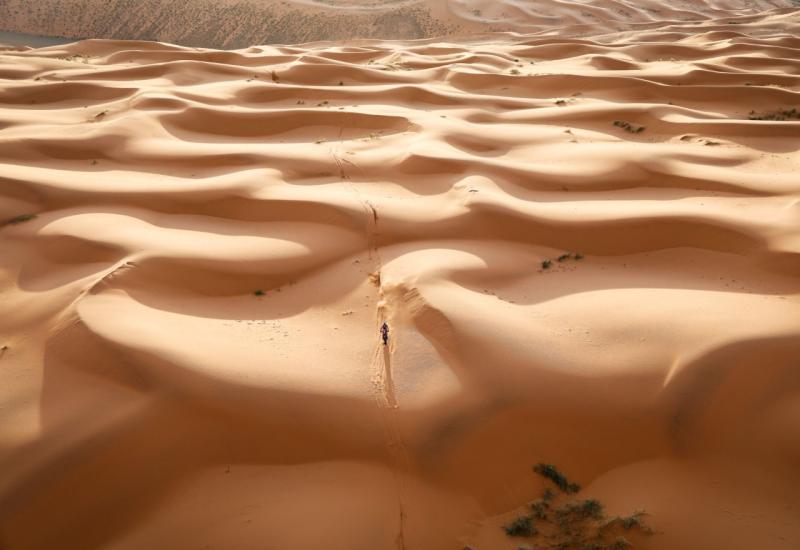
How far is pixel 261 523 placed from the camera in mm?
1165

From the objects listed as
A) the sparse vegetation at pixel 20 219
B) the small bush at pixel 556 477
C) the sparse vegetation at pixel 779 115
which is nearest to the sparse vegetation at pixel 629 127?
the sparse vegetation at pixel 779 115

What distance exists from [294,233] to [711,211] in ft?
5.49

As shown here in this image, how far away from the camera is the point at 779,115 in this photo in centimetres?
349

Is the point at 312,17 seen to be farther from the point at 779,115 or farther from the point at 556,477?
the point at 556,477

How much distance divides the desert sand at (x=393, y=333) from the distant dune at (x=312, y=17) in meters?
8.70

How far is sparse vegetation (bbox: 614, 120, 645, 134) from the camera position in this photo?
3.30m

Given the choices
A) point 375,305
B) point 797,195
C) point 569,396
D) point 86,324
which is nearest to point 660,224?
point 797,195

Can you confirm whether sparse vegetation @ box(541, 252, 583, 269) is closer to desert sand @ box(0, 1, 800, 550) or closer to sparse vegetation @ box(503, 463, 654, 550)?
desert sand @ box(0, 1, 800, 550)

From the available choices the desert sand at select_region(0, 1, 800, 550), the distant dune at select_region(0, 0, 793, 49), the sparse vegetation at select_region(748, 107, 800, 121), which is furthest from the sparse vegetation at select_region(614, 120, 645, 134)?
the distant dune at select_region(0, 0, 793, 49)

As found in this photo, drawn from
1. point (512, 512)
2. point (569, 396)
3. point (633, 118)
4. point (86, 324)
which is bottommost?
point (512, 512)

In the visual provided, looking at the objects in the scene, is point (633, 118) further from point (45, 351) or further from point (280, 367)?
point (45, 351)

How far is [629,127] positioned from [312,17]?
10.2m

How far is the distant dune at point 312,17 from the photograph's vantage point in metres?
10.8

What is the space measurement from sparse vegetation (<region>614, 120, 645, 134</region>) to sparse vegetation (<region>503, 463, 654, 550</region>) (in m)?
2.72
